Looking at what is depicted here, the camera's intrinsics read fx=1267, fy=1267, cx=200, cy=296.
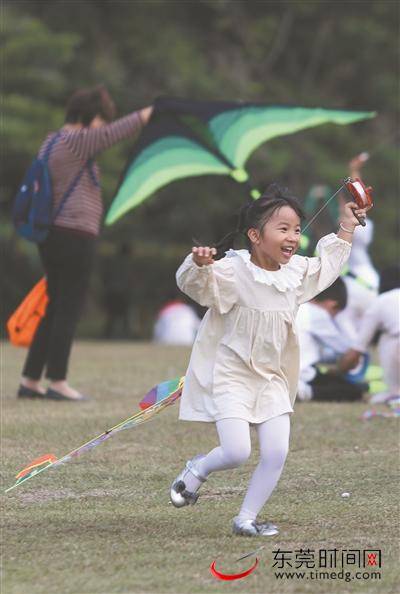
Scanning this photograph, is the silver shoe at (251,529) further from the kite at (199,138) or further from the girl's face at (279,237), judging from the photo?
the kite at (199,138)

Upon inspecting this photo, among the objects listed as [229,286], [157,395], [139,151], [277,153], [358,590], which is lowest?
[358,590]

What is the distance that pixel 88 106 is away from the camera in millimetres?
8586

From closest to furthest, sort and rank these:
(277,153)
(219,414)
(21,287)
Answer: (219,414)
(21,287)
(277,153)

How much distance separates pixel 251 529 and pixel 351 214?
1319mm

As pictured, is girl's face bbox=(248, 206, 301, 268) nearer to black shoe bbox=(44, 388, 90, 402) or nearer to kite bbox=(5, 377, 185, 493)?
kite bbox=(5, 377, 185, 493)

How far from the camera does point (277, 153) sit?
69.4 ft

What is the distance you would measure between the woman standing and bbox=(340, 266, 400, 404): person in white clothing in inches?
77.9

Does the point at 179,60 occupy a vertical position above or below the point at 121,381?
above

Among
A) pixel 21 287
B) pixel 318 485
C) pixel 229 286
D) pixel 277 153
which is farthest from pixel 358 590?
pixel 277 153

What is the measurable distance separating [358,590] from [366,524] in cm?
97

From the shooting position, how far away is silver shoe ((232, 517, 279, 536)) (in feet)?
15.4

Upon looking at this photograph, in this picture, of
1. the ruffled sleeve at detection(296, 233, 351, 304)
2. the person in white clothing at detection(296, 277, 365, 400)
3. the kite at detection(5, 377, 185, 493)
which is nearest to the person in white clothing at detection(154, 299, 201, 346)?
the person in white clothing at detection(296, 277, 365, 400)

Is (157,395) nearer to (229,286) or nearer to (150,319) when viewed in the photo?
(229,286)

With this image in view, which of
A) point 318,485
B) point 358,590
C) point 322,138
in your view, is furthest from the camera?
point 322,138
